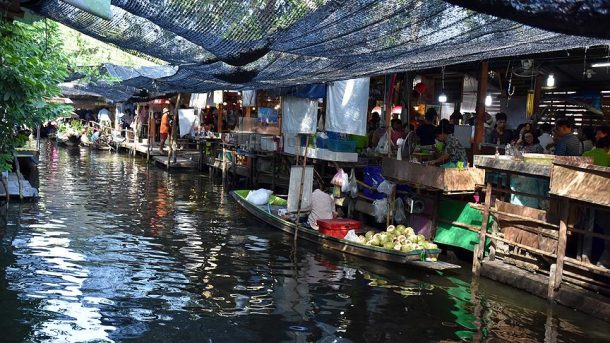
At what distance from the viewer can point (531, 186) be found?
10.2 meters

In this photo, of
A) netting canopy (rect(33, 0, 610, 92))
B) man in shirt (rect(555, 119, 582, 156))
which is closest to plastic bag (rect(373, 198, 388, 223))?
man in shirt (rect(555, 119, 582, 156))

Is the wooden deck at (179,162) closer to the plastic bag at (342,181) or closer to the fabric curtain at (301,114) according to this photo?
the fabric curtain at (301,114)

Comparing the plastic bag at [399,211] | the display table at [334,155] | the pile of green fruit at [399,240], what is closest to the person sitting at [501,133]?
the plastic bag at [399,211]

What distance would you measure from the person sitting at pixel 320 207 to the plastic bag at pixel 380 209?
3.12ft

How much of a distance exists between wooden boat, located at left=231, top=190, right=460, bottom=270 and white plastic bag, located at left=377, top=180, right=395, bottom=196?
5.73ft

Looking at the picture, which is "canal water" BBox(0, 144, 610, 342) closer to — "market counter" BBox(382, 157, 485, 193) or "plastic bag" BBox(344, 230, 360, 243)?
"plastic bag" BBox(344, 230, 360, 243)

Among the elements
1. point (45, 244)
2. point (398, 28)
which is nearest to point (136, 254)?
point (45, 244)

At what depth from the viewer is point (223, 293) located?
856 centimetres

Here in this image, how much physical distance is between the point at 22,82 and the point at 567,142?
8.43m

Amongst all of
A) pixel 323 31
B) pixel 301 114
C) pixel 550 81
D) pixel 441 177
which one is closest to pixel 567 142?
pixel 441 177

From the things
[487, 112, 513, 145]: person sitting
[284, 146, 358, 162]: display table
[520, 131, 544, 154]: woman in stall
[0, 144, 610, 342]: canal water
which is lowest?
[0, 144, 610, 342]: canal water

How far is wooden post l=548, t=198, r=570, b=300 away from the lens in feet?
28.4

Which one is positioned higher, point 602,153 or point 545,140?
point 545,140

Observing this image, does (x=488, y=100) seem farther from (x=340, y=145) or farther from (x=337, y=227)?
(x=337, y=227)
